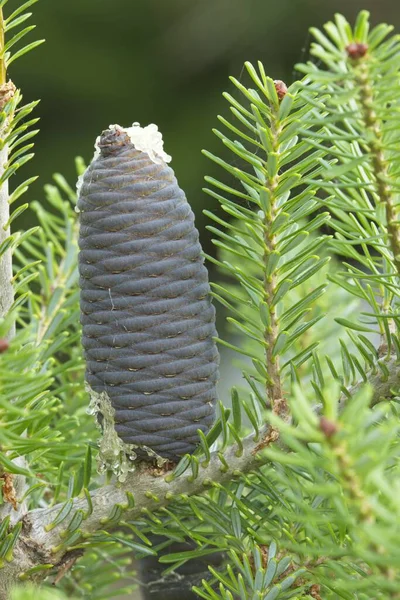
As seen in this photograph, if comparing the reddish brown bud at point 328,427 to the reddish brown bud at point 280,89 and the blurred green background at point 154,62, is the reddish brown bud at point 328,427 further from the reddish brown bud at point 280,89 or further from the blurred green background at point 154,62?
the blurred green background at point 154,62

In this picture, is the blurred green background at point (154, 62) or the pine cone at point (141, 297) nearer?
the pine cone at point (141, 297)

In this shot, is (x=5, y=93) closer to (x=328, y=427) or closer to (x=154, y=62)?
(x=328, y=427)

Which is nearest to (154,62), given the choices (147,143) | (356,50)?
Answer: (147,143)

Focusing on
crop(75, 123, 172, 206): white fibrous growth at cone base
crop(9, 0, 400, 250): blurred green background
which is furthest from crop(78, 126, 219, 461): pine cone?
crop(9, 0, 400, 250): blurred green background

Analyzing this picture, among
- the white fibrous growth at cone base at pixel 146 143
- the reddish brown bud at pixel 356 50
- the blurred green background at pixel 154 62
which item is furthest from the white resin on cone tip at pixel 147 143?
the blurred green background at pixel 154 62

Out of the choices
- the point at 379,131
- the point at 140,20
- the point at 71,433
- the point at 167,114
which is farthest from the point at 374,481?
the point at 140,20
